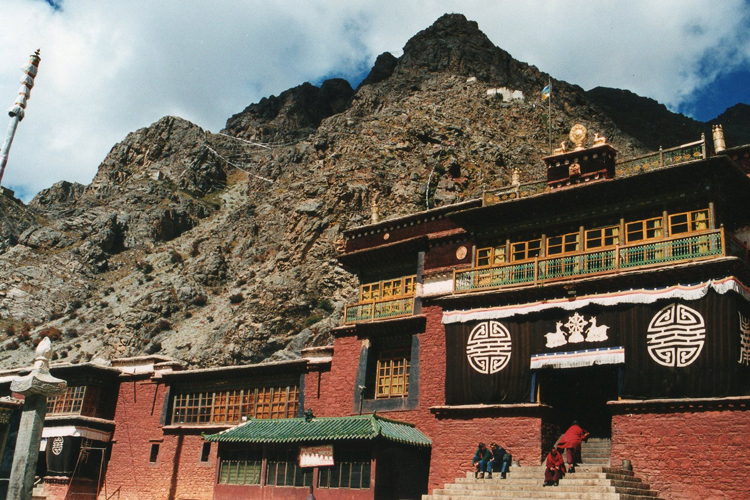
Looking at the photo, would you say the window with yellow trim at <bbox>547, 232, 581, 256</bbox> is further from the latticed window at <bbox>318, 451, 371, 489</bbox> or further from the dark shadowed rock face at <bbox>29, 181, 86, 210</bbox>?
the dark shadowed rock face at <bbox>29, 181, 86, 210</bbox>

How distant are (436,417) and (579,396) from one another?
16.1ft

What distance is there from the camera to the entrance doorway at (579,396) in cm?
2384

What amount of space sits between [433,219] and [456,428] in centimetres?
850

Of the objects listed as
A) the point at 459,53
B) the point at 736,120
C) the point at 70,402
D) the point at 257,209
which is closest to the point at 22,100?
the point at 70,402

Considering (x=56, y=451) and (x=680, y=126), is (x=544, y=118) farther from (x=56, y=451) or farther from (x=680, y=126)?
(x=56, y=451)

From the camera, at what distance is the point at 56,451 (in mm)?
34938

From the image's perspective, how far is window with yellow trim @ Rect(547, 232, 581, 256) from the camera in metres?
24.9

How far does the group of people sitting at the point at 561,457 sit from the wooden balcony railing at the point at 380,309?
27.9 ft

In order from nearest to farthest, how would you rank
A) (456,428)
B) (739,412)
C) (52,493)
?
1. (739,412)
2. (456,428)
3. (52,493)

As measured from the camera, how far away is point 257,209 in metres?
83.5

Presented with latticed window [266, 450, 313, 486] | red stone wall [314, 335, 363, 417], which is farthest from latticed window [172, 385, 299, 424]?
latticed window [266, 450, 313, 486]

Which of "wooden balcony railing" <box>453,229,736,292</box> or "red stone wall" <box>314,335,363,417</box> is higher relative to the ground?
"wooden balcony railing" <box>453,229,736,292</box>

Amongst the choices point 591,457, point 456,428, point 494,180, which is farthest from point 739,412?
point 494,180

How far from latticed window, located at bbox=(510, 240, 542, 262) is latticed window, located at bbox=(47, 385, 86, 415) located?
22.9 meters
